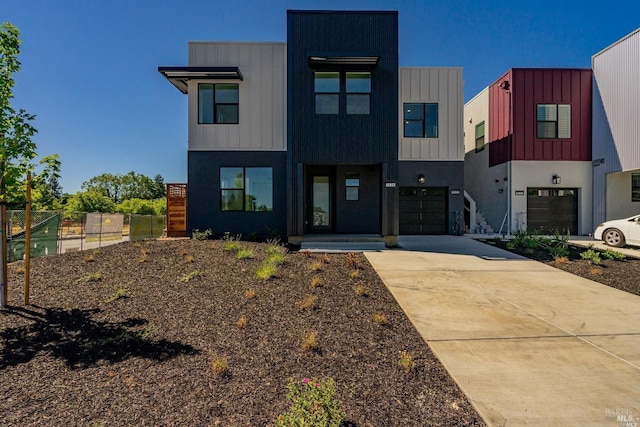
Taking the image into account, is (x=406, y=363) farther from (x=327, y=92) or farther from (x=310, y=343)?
(x=327, y=92)

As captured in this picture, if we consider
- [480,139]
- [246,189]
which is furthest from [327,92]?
[480,139]

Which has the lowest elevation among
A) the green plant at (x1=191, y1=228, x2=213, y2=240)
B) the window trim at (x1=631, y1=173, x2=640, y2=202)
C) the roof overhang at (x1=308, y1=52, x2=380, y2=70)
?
the green plant at (x1=191, y1=228, x2=213, y2=240)

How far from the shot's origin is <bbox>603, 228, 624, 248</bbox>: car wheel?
10914mm

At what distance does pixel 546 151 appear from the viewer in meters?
14.1

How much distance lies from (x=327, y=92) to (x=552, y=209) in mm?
11614

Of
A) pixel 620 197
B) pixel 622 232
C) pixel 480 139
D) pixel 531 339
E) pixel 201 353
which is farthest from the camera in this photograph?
pixel 480 139

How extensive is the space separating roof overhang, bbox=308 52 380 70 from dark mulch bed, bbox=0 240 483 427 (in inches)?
290

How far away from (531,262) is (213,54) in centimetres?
1258

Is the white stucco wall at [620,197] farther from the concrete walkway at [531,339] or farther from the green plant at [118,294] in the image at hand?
the green plant at [118,294]

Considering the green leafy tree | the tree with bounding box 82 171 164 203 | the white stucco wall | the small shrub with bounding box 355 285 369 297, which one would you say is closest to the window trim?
the white stucco wall

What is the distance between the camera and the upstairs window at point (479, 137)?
16.8 m

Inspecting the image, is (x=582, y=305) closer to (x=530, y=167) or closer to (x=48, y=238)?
(x=530, y=167)

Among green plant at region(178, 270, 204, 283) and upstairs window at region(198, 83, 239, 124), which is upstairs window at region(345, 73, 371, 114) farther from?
green plant at region(178, 270, 204, 283)

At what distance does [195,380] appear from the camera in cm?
296
